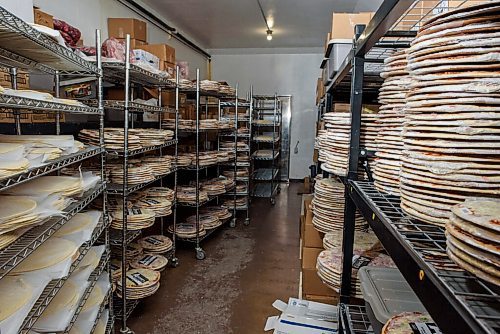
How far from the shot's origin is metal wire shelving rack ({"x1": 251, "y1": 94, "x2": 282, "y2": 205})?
6464 millimetres

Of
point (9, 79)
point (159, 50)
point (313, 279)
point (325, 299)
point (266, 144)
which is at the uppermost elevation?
point (159, 50)

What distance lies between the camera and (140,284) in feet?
8.47

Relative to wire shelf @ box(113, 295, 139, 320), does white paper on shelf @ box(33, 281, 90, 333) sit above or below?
above

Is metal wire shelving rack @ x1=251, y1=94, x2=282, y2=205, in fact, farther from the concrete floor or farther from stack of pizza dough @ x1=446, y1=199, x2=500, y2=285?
stack of pizza dough @ x1=446, y1=199, x2=500, y2=285

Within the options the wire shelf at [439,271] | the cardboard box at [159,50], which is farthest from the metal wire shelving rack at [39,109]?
the cardboard box at [159,50]

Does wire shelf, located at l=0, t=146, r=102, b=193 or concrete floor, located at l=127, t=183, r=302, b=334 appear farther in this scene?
concrete floor, located at l=127, t=183, r=302, b=334

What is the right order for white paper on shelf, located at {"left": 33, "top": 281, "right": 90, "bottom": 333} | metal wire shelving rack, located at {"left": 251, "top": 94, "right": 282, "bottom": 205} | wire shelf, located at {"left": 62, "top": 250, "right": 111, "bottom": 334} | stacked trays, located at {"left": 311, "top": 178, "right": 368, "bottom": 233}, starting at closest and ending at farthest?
white paper on shelf, located at {"left": 33, "top": 281, "right": 90, "bottom": 333}
wire shelf, located at {"left": 62, "top": 250, "right": 111, "bottom": 334}
stacked trays, located at {"left": 311, "top": 178, "right": 368, "bottom": 233}
metal wire shelving rack, located at {"left": 251, "top": 94, "right": 282, "bottom": 205}

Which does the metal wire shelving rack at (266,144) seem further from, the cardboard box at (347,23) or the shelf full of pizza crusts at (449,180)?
the shelf full of pizza crusts at (449,180)

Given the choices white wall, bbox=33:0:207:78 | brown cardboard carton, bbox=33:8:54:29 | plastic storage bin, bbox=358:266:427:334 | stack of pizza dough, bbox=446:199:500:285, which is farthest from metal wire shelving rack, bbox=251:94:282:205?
stack of pizza dough, bbox=446:199:500:285

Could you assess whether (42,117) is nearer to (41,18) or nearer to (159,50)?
(41,18)

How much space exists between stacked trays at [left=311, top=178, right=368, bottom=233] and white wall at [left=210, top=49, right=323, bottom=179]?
20.0ft

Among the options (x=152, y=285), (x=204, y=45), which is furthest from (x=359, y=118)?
(x=204, y=45)

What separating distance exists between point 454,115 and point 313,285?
6.63ft

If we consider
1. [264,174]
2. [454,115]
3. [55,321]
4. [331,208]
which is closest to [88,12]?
[331,208]
